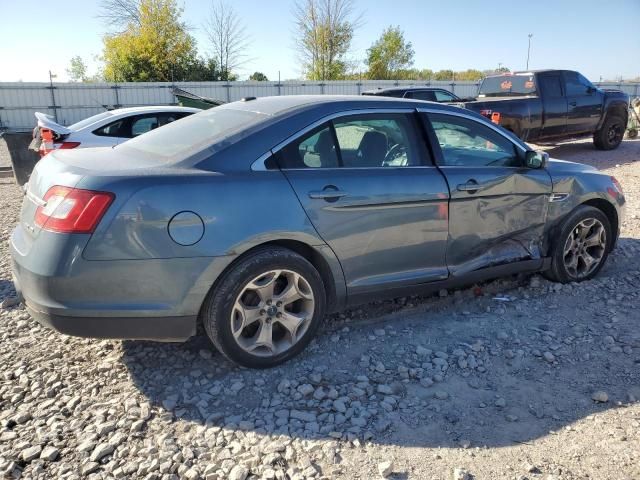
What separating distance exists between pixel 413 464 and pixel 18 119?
2514 centimetres

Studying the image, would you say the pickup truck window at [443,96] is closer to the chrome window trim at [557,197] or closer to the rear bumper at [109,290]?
the chrome window trim at [557,197]

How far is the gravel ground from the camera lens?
248 centimetres

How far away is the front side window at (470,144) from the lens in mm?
3879

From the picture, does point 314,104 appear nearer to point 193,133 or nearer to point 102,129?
point 193,133

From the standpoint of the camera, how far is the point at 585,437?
2686 mm

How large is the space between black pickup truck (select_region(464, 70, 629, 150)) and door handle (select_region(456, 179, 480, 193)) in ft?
23.8

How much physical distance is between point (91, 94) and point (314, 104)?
23.3m

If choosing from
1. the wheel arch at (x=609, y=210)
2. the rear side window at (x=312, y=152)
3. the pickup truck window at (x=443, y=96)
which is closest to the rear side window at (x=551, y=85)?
the pickup truck window at (x=443, y=96)

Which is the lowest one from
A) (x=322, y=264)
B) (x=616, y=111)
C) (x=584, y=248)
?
(x=584, y=248)

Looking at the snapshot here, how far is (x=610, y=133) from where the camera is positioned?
514 inches

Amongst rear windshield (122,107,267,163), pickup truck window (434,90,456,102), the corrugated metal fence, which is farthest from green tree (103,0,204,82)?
rear windshield (122,107,267,163)

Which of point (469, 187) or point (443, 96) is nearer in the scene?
point (469, 187)

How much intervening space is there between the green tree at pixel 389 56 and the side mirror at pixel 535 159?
1657 inches

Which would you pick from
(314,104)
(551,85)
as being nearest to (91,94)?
(551,85)
